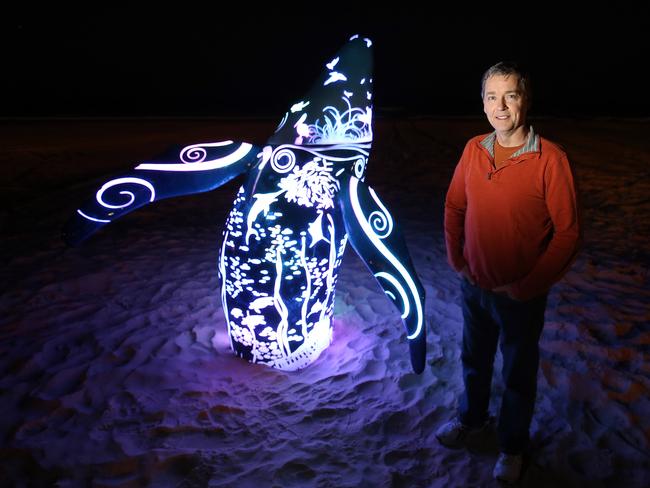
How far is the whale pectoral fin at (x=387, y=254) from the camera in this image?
2.66 meters

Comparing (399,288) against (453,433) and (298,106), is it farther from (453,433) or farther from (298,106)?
(298,106)

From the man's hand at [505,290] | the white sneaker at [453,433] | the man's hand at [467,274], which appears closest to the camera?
the man's hand at [505,290]

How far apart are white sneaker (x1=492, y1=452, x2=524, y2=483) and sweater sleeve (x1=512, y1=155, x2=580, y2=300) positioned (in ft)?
2.92

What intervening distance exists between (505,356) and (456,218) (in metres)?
0.65

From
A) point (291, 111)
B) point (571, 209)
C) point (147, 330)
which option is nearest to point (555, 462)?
point (571, 209)

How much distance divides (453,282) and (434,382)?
1708 mm

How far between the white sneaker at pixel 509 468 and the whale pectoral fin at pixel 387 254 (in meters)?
0.57

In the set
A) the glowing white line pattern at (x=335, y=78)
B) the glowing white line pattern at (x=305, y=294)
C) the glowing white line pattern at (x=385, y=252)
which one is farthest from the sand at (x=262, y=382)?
the glowing white line pattern at (x=335, y=78)

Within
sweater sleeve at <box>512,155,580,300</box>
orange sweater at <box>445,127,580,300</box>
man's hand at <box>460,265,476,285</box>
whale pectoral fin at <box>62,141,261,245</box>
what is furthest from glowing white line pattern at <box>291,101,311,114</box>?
sweater sleeve at <box>512,155,580,300</box>

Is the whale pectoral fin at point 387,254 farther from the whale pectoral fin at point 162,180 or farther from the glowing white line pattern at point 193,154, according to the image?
the glowing white line pattern at point 193,154

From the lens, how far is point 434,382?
10.2ft

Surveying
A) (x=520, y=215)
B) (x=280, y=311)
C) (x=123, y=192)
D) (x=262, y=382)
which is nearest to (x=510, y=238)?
(x=520, y=215)

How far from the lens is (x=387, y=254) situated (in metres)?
2.69

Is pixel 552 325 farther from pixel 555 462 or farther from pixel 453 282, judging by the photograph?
pixel 555 462
